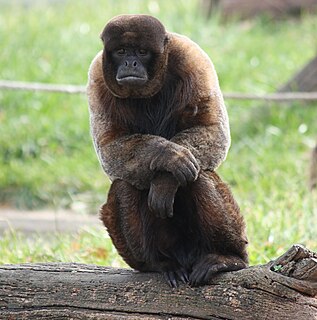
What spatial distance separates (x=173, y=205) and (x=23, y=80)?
786cm

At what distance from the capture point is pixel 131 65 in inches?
177

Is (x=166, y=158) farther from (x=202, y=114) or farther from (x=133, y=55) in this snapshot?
(x=133, y=55)

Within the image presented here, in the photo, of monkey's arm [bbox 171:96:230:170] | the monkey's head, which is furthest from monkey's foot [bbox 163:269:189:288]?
the monkey's head

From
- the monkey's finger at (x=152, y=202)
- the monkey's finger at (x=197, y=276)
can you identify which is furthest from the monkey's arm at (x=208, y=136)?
the monkey's finger at (x=197, y=276)

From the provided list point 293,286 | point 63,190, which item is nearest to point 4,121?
point 63,190

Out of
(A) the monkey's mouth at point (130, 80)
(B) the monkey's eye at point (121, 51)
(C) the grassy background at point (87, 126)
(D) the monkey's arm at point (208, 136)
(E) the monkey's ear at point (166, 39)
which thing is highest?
(E) the monkey's ear at point (166, 39)

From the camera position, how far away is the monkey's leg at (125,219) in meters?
4.53

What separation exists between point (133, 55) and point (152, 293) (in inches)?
50.4

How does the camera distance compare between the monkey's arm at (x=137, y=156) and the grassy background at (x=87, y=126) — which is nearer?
the monkey's arm at (x=137, y=156)

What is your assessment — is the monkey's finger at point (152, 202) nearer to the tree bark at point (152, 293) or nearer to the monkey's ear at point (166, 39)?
the tree bark at point (152, 293)

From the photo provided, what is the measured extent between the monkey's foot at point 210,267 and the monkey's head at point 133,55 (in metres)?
0.99

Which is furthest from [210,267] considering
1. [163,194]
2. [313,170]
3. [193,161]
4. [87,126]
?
[87,126]

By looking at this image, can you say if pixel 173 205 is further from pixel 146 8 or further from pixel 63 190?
pixel 146 8

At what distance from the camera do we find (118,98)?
15.5 ft
